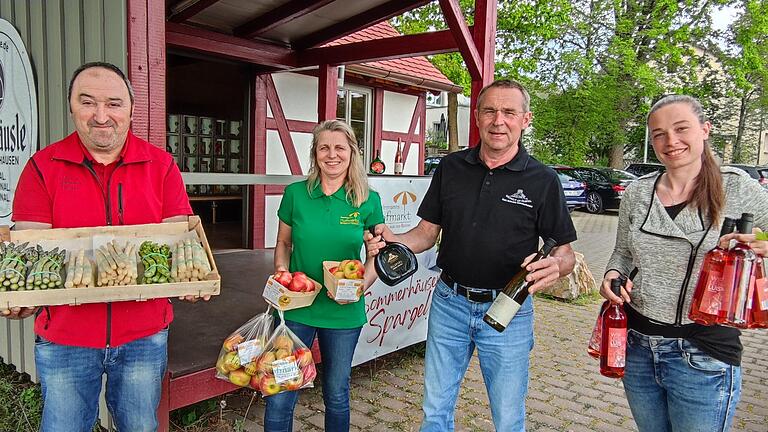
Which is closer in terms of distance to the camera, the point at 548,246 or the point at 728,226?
the point at 728,226

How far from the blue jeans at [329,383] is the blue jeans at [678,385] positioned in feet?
4.18

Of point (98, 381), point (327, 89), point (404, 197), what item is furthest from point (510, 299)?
point (327, 89)

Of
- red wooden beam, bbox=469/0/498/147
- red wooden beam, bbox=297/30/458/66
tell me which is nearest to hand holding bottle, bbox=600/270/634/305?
red wooden beam, bbox=469/0/498/147

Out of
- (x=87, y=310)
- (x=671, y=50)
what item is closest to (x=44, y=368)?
(x=87, y=310)

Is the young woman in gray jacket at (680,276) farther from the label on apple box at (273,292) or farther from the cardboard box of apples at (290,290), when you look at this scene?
the label on apple box at (273,292)

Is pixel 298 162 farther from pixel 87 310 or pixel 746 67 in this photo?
pixel 746 67

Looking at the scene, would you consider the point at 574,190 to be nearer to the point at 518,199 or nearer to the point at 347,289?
the point at 518,199

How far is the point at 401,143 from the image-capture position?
35.2 feet

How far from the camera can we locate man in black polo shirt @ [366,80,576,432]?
241cm

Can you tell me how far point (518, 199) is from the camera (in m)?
2.41

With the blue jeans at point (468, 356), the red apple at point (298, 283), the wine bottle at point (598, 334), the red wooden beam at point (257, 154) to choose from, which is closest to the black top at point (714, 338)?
the wine bottle at point (598, 334)

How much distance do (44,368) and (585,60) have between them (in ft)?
70.7

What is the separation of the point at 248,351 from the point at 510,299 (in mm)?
1201

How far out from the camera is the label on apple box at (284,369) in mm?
2494
